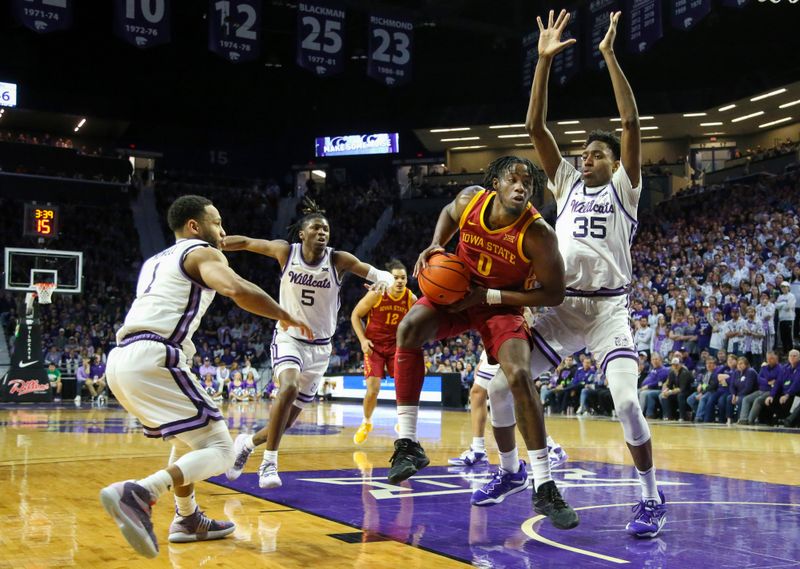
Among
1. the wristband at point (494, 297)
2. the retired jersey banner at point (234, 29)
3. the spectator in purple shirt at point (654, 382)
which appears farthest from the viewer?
the retired jersey banner at point (234, 29)

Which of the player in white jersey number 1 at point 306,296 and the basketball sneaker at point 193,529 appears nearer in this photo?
the basketball sneaker at point 193,529

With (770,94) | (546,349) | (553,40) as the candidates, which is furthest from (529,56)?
(546,349)

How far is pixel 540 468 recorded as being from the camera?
473 centimetres

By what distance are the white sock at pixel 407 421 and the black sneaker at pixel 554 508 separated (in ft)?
2.72

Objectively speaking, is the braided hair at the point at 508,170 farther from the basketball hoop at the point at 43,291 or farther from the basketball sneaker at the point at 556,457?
the basketball hoop at the point at 43,291

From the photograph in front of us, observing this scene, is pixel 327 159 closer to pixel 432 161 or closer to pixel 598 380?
pixel 432 161

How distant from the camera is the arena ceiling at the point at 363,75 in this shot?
95.5 feet

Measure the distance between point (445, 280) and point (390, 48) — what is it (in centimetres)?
1684

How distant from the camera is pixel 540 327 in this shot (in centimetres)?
535

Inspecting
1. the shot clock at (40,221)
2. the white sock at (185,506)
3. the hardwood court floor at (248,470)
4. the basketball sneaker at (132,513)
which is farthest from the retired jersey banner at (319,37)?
the basketball sneaker at (132,513)

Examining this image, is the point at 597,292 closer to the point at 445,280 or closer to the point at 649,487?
the point at 445,280

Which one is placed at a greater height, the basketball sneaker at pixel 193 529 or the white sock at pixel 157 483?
the white sock at pixel 157 483

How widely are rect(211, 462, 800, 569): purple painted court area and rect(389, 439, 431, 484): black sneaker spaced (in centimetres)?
32

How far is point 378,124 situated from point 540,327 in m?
31.9
